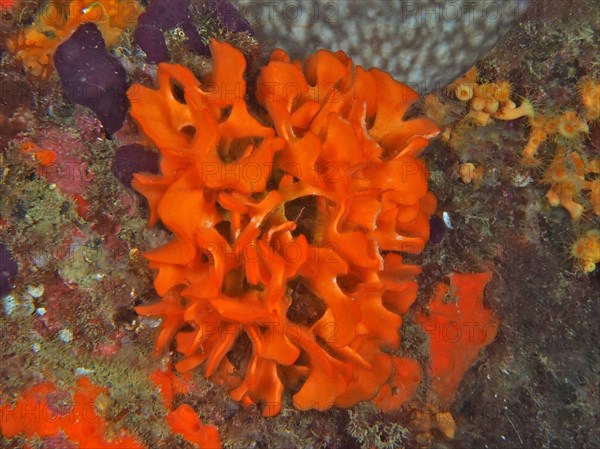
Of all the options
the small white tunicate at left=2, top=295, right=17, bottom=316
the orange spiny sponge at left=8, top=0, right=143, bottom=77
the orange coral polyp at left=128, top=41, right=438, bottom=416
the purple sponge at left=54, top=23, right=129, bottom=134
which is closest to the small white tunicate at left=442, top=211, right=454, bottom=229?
the orange coral polyp at left=128, top=41, right=438, bottom=416

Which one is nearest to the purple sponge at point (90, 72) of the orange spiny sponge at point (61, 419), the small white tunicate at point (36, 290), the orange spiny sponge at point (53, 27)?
the orange spiny sponge at point (53, 27)

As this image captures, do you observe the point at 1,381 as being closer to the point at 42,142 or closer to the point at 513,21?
the point at 42,142

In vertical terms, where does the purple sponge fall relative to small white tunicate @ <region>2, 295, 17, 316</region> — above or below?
above

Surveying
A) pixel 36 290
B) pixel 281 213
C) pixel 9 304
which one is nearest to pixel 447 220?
pixel 281 213

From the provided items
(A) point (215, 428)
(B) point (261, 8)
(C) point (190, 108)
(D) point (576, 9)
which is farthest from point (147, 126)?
(D) point (576, 9)

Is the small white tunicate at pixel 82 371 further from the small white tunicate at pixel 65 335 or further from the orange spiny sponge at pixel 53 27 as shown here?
the orange spiny sponge at pixel 53 27

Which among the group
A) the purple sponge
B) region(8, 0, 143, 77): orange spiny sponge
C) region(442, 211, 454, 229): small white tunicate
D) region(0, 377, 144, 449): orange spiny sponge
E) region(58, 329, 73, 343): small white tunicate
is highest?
region(8, 0, 143, 77): orange spiny sponge

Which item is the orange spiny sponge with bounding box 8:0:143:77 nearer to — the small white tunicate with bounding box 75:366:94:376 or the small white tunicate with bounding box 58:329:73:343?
the small white tunicate with bounding box 58:329:73:343
